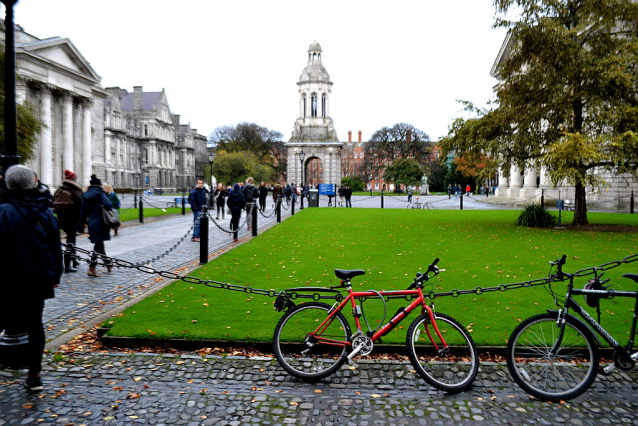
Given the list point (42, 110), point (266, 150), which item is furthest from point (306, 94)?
point (42, 110)

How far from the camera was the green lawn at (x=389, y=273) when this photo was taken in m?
6.36

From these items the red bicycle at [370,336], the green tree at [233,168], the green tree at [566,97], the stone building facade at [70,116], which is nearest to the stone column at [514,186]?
the green tree at [566,97]

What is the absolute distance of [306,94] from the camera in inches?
3017

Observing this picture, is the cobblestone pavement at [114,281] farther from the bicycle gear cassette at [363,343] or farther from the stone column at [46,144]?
the stone column at [46,144]

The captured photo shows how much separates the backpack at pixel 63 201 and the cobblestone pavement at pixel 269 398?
5798 millimetres

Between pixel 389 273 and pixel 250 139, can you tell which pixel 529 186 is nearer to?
pixel 389 273

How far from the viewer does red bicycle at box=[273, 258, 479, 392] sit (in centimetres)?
477

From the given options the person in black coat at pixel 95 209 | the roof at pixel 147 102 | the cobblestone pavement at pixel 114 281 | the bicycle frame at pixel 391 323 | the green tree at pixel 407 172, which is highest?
the roof at pixel 147 102

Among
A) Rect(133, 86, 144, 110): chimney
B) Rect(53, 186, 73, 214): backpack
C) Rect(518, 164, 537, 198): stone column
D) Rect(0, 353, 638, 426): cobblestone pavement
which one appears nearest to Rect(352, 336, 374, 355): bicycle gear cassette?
Rect(0, 353, 638, 426): cobblestone pavement

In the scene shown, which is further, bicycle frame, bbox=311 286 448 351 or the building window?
the building window

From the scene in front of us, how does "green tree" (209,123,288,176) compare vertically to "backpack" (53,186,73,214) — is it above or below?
above

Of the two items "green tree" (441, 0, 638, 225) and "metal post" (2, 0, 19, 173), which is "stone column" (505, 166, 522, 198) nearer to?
"green tree" (441, 0, 638, 225)

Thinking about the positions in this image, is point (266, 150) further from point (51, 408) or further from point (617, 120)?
point (51, 408)

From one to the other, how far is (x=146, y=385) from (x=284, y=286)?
13.0 ft
